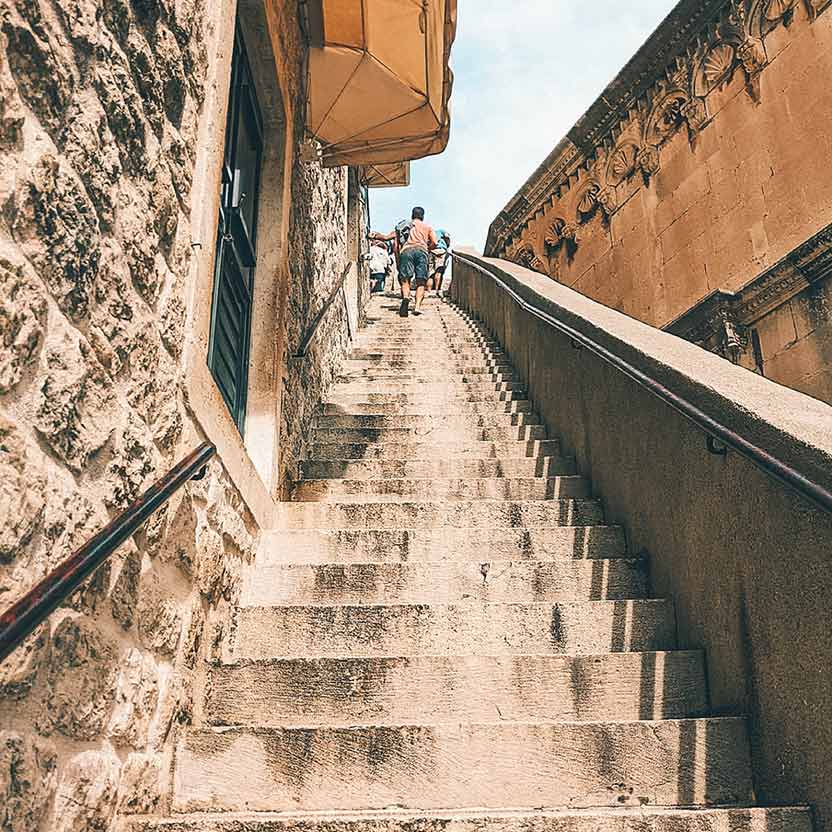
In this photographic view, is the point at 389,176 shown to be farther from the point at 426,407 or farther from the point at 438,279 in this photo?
the point at 426,407

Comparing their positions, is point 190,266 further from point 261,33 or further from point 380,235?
point 380,235

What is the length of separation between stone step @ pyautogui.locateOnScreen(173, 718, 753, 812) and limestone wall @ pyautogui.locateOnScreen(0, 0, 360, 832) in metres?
0.19

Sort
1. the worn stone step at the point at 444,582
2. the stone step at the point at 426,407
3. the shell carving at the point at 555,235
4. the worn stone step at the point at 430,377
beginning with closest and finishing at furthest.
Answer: the worn stone step at the point at 444,582
the stone step at the point at 426,407
the worn stone step at the point at 430,377
the shell carving at the point at 555,235

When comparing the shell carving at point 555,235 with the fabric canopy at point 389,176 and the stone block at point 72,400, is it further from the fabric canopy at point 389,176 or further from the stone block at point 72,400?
the stone block at point 72,400

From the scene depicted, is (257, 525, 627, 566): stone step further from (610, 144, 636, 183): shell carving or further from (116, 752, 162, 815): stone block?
(610, 144, 636, 183): shell carving

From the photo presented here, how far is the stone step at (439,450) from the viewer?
474 centimetres

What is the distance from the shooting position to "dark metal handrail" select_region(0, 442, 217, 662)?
1.25 m

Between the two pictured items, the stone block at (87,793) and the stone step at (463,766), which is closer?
the stone block at (87,793)

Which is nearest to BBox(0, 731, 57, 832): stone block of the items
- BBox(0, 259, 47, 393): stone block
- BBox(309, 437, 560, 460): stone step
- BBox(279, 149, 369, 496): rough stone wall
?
BBox(0, 259, 47, 393): stone block

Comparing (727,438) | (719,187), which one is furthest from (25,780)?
(719,187)

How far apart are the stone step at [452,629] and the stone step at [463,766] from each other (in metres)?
0.56

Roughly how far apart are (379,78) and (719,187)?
136 inches

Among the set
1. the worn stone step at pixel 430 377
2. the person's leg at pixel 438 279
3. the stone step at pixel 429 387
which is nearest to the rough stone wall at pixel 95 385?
the stone step at pixel 429 387

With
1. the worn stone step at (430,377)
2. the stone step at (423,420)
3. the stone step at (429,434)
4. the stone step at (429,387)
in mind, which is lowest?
the stone step at (429,434)
